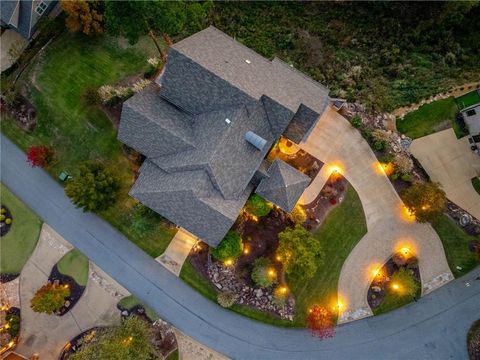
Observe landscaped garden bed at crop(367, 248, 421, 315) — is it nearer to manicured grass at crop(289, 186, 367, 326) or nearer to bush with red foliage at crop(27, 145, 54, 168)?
manicured grass at crop(289, 186, 367, 326)

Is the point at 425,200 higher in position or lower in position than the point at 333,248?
higher

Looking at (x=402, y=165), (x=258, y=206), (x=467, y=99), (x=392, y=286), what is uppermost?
(x=467, y=99)

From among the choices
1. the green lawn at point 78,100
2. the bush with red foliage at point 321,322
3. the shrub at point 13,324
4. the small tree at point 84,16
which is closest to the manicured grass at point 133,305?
the green lawn at point 78,100

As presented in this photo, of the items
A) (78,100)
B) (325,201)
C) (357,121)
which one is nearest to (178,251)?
(325,201)

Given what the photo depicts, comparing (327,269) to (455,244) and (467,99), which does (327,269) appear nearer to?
(455,244)

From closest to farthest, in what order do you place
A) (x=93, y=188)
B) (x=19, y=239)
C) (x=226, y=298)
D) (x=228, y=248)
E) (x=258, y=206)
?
(x=228, y=248) → (x=93, y=188) → (x=258, y=206) → (x=226, y=298) → (x=19, y=239)

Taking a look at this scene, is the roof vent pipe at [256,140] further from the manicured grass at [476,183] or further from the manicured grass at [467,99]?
the manicured grass at [476,183]

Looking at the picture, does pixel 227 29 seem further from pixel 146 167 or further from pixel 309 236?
pixel 309 236

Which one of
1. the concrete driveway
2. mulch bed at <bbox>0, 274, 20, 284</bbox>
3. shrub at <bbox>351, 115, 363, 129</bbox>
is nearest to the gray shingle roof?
shrub at <bbox>351, 115, 363, 129</bbox>
